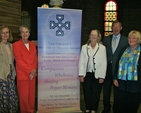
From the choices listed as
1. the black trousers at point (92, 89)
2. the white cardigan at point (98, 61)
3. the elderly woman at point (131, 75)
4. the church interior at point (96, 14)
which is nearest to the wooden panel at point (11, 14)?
the white cardigan at point (98, 61)

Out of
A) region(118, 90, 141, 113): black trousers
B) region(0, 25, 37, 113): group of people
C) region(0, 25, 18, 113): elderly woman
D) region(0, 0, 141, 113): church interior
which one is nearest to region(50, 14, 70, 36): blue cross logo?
region(0, 25, 37, 113): group of people

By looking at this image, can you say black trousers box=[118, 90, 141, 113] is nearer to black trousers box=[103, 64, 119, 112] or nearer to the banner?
black trousers box=[103, 64, 119, 112]

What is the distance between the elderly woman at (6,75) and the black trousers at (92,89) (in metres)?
1.21

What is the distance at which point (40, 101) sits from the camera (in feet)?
11.9

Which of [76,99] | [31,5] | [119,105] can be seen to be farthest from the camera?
[31,5]

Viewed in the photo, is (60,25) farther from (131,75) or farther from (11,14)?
(11,14)

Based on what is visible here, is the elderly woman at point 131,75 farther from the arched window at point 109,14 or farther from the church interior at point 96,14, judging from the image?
the arched window at point 109,14

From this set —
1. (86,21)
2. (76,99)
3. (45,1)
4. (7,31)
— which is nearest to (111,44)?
(76,99)

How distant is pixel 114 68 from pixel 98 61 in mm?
318

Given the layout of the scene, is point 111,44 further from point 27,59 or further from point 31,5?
point 31,5

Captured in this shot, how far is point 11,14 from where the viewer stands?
20.5 feet

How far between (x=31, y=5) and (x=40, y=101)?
8732mm

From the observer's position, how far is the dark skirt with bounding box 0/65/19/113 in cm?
327

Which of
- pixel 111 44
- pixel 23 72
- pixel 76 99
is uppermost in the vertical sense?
pixel 111 44
